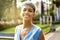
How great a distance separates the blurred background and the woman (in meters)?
0.50

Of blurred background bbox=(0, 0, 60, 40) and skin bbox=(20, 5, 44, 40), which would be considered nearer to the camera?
skin bbox=(20, 5, 44, 40)

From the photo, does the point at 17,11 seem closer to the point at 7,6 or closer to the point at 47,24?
the point at 7,6

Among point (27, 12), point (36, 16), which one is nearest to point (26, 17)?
point (27, 12)

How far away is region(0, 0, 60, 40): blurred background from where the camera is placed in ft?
4.57

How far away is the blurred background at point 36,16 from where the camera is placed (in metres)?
1.39

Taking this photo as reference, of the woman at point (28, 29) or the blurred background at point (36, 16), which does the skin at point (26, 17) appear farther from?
the blurred background at point (36, 16)

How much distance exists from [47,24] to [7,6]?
45 centimetres

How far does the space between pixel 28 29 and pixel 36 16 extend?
20.5 inches

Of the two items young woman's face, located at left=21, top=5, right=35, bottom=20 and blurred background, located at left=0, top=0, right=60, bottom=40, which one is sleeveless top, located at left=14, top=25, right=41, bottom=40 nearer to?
young woman's face, located at left=21, top=5, right=35, bottom=20

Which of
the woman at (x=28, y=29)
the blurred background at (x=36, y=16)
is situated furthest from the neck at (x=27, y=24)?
the blurred background at (x=36, y=16)

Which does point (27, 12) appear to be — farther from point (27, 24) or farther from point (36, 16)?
point (36, 16)

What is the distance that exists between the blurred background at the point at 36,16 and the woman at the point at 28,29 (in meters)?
0.50

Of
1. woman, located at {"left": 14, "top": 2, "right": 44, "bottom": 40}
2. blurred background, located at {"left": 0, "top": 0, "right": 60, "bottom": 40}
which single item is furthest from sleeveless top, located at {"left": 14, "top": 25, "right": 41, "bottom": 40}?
blurred background, located at {"left": 0, "top": 0, "right": 60, "bottom": 40}

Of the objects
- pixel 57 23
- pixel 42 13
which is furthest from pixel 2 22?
pixel 57 23
